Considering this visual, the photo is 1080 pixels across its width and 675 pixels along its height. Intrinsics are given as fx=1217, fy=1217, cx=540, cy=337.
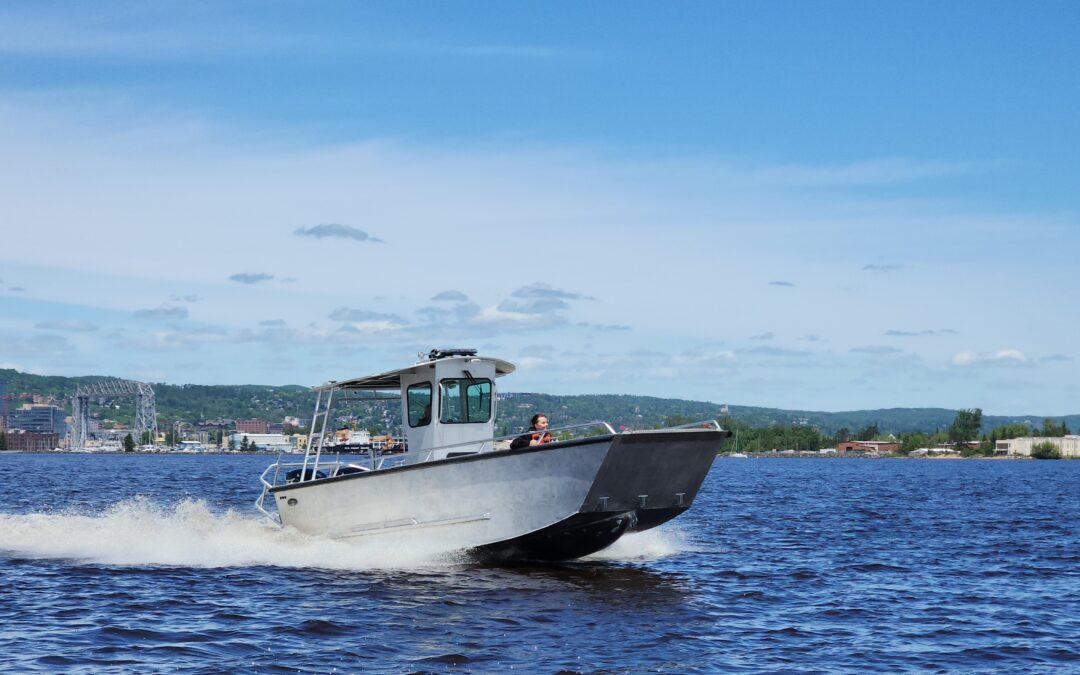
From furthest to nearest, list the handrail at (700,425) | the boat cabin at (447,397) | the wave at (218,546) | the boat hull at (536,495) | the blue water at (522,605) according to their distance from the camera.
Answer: the boat cabin at (447,397) → the wave at (218,546) → the handrail at (700,425) → the boat hull at (536,495) → the blue water at (522,605)

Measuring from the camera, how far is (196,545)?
25.5 metres

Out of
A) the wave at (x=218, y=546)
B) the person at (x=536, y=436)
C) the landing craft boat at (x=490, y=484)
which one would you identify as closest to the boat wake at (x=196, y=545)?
the wave at (x=218, y=546)

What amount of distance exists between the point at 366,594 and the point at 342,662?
491 cm

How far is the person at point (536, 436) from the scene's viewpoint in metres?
20.7

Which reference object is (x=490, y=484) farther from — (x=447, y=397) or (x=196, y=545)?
(x=196, y=545)

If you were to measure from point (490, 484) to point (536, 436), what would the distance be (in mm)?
1131

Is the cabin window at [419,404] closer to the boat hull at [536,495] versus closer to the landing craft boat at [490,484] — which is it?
the landing craft boat at [490,484]

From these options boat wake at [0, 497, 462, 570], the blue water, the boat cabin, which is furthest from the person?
Answer: boat wake at [0, 497, 462, 570]

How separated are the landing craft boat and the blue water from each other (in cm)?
59

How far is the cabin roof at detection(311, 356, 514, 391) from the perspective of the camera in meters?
23.2

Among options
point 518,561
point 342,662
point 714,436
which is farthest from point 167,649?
point 714,436

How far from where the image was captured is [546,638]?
1585 cm

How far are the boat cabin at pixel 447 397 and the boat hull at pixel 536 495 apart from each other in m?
1.53

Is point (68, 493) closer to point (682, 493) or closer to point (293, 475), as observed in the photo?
point (293, 475)
